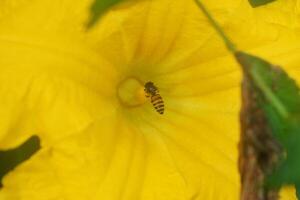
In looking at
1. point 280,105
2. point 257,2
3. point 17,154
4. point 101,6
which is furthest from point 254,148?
point 257,2

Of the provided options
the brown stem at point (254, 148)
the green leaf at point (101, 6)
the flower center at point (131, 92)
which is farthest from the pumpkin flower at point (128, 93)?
the brown stem at point (254, 148)

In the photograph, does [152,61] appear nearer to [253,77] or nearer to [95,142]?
[95,142]

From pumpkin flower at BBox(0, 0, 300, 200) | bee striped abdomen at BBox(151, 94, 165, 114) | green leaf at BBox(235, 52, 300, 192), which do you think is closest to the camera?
green leaf at BBox(235, 52, 300, 192)

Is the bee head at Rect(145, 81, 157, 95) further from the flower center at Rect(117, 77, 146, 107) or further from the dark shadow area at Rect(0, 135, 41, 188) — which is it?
the dark shadow area at Rect(0, 135, 41, 188)

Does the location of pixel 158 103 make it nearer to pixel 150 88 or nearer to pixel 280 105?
pixel 150 88

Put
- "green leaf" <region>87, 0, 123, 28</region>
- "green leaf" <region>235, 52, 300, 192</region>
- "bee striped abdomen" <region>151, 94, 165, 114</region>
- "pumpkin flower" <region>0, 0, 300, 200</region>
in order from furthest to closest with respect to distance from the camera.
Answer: "bee striped abdomen" <region>151, 94, 165, 114</region>
"pumpkin flower" <region>0, 0, 300, 200</region>
"green leaf" <region>87, 0, 123, 28</region>
"green leaf" <region>235, 52, 300, 192</region>

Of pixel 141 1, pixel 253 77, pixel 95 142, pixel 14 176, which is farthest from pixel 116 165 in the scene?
pixel 253 77

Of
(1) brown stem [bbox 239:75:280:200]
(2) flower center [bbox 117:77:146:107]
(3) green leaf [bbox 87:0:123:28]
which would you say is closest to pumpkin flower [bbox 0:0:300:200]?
(2) flower center [bbox 117:77:146:107]
